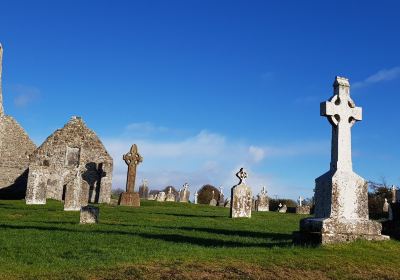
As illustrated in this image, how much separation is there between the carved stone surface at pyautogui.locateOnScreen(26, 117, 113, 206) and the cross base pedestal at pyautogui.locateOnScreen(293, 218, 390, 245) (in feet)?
91.4

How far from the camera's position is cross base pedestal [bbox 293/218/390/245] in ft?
30.1

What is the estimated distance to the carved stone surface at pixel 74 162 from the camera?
3638 cm

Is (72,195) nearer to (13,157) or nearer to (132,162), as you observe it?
(132,162)

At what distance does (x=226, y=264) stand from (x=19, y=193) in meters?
38.2

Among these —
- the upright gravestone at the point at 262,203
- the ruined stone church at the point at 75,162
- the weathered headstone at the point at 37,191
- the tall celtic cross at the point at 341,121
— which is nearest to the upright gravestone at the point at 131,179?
the weathered headstone at the point at 37,191

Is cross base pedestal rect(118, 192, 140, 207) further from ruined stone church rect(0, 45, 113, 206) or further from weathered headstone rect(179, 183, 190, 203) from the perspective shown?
weathered headstone rect(179, 183, 190, 203)

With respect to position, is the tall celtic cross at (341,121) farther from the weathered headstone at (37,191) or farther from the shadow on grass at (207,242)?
the weathered headstone at (37,191)

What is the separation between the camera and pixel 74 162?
1471 inches

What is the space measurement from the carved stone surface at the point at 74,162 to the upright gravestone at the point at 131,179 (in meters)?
5.77

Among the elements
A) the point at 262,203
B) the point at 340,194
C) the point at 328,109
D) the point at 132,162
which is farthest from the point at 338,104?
the point at 262,203

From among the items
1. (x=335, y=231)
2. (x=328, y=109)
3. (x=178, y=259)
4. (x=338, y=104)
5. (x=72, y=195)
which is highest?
(x=338, y=104)

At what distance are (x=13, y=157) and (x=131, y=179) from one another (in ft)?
58.2

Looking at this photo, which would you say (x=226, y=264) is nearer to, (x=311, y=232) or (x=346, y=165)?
(x=311, y=232)

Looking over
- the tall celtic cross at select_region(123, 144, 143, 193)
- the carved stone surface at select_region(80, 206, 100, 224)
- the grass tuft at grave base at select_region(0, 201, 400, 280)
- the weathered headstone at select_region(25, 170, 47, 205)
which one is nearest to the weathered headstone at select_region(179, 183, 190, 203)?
the tall celtic cross at select_region(123, 144, 143, 193)
